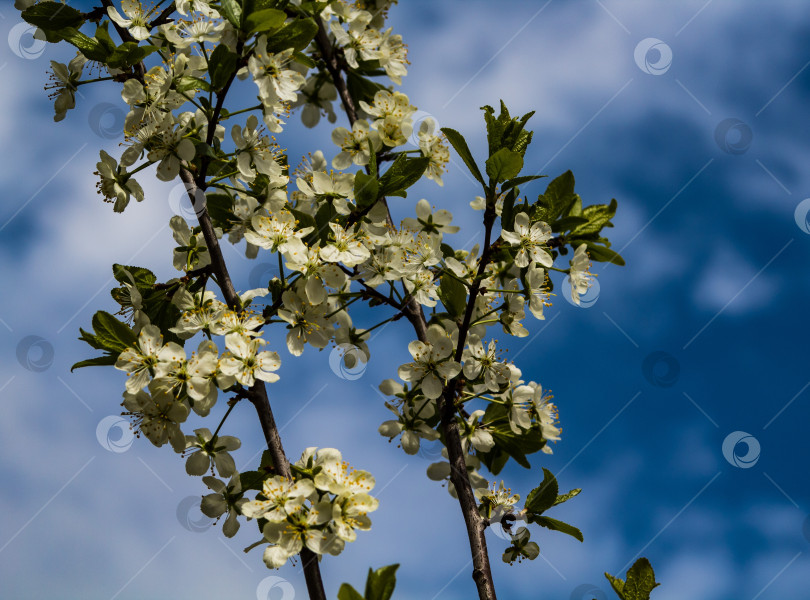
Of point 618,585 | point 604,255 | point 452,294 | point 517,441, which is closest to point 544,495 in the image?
point 517,441

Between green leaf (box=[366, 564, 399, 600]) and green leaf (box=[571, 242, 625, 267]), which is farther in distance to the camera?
green leaf (box=[571, 242, 625, 267])

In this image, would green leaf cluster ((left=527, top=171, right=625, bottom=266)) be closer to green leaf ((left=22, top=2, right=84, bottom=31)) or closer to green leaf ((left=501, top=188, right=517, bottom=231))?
green leaf ((left=501, top=188, right=517, bottom=231))

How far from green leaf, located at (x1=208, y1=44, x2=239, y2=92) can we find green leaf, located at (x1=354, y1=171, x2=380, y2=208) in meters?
0.46

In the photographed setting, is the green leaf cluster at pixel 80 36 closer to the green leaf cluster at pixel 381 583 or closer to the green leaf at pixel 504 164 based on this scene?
the green leaf at pixel 504 164

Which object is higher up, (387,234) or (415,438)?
(387,234)

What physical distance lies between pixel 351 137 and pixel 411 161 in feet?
1.52

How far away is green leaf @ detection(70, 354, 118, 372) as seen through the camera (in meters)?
2.06

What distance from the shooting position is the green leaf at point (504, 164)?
80.0 inches

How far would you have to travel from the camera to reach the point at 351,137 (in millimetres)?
2512

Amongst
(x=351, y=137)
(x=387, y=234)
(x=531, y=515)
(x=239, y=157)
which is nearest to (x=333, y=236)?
(x=387, y=234)

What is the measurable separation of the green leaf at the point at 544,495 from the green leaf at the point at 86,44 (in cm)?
187

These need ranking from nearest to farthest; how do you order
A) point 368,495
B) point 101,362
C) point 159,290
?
point 368,495
point 101,362
point 159,290

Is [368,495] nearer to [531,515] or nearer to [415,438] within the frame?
[415,438]

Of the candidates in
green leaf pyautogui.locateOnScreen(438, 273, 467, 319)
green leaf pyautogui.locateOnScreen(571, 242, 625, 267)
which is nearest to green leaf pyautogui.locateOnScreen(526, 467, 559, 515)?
green leaf pyautogui.locateOnScreen(438, 273, 467, 319)
